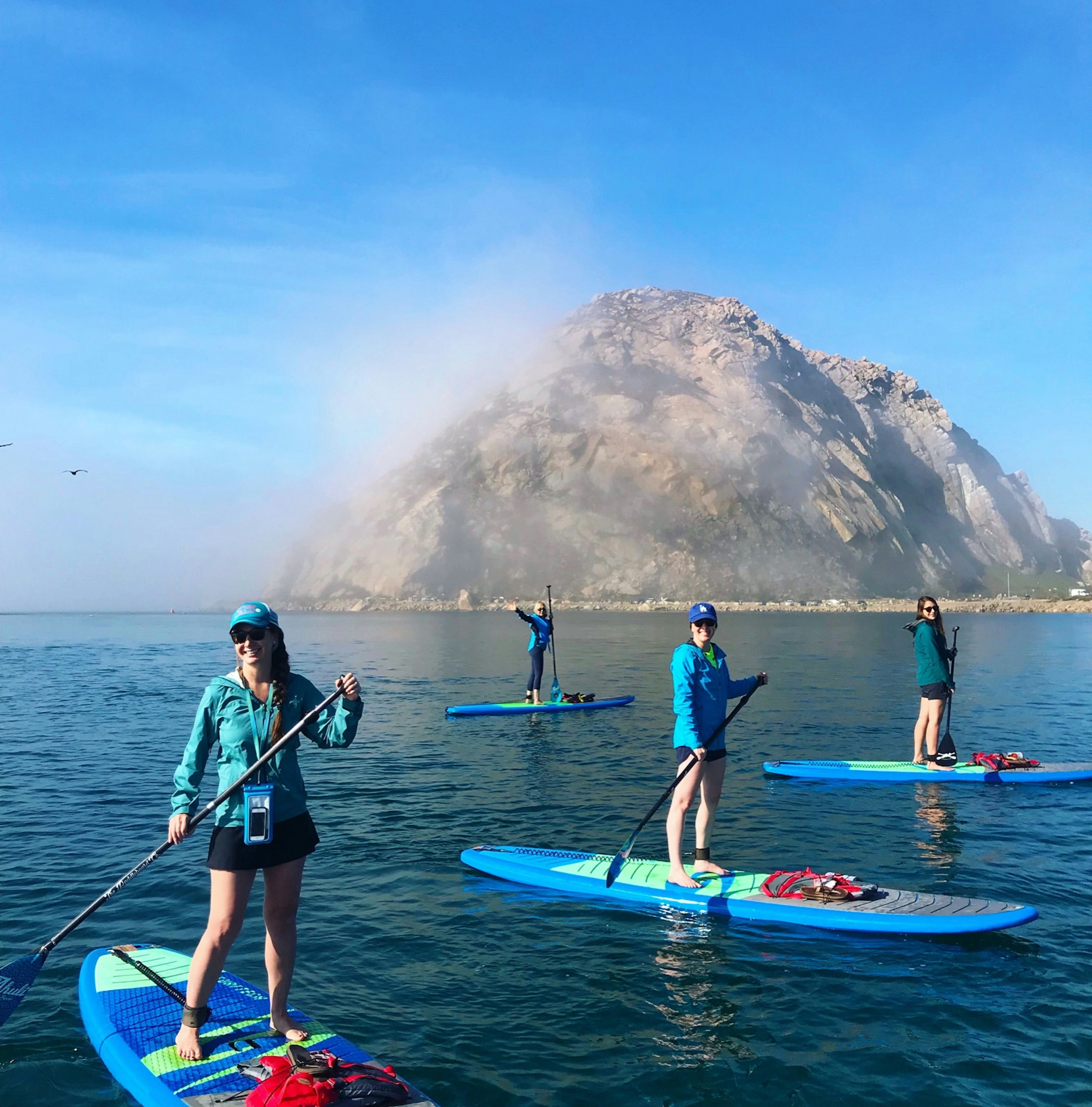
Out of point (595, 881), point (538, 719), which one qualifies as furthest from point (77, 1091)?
point (538, 719)

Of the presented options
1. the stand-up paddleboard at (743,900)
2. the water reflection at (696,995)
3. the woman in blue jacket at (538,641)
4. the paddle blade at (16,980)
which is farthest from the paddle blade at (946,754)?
the paddle blade at (16,980)

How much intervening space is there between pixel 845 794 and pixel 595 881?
7.86 metres

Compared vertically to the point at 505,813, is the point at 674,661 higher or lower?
higher

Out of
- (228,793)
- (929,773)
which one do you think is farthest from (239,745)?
(929,773)

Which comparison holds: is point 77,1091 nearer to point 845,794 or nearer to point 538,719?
point 845,794

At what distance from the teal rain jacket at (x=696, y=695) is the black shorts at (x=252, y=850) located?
16.1ft

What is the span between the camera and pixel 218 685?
6.05m

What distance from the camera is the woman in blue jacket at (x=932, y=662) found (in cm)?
1664

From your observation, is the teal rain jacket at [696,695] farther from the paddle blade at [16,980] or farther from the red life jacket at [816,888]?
the paddle blade at [16,980]

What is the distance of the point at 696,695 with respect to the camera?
391 inches

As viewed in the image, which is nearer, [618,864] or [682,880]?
[682,880]

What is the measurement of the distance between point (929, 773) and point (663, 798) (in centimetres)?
1011

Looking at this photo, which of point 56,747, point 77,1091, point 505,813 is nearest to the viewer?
point 77,1091

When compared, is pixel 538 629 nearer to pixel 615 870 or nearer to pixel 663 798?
pixel 615 870
